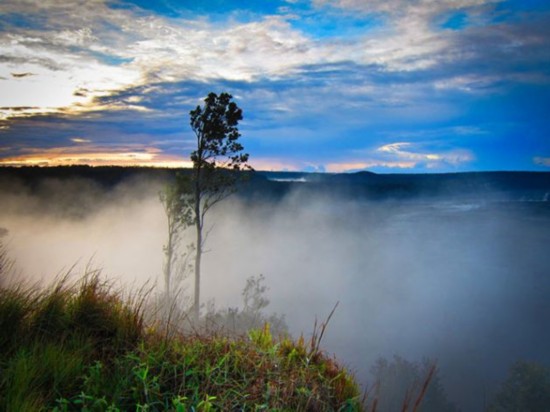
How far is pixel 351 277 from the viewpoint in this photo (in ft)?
561

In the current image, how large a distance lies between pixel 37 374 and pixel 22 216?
162 meters

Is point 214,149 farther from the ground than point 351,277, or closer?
farther from the ground

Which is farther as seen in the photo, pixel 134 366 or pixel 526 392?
pixel 526 392

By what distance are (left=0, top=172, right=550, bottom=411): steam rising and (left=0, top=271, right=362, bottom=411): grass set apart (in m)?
81.3

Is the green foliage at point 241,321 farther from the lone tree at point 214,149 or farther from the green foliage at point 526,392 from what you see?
the green foliage at point 526,392

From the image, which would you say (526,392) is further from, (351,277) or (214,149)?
(351,277)

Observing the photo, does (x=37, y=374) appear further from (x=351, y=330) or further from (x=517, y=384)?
(x=351, y=330)

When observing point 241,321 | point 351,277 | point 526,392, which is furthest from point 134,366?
point 351,277

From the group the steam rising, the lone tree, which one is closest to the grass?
the lone tree

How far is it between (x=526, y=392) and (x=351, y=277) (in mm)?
131845

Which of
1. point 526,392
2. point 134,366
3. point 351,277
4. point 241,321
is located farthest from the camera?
point 351,277

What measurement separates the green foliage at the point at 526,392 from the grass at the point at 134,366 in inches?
1864

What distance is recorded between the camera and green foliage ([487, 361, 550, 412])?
38.9m

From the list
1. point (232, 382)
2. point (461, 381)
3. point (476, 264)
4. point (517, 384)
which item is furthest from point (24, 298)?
point (476, 264)
